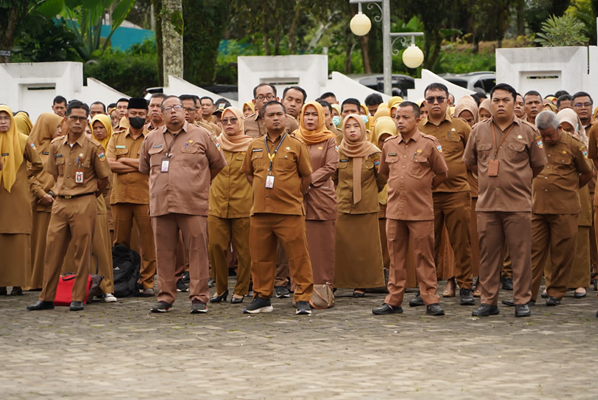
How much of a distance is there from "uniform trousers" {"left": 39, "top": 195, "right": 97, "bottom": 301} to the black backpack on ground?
0.98 meters

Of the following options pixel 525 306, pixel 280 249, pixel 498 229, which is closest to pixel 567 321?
pixel 525 306

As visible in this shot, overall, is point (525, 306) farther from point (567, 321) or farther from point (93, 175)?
point (93, 175)

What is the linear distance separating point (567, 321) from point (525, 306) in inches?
17.2

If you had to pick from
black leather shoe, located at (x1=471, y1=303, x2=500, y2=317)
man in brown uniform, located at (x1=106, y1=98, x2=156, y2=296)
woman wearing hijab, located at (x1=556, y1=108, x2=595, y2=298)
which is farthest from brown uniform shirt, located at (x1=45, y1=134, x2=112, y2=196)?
woman wearing hijab, located at (x1=556, y1=108, x2=595, y2=298)

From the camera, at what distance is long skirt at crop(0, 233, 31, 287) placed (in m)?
12.1

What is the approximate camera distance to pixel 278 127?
34.4 feet

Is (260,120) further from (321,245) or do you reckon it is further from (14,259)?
(14,259)

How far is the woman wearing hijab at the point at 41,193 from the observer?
12.3 metres

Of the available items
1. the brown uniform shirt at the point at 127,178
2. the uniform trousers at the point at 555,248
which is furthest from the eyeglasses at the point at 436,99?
the brown uniform shirt at the point at 127,178

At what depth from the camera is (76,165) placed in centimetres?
1098

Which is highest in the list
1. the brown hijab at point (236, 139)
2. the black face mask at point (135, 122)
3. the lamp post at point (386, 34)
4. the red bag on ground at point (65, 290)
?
the lamp post at point (386, 34)

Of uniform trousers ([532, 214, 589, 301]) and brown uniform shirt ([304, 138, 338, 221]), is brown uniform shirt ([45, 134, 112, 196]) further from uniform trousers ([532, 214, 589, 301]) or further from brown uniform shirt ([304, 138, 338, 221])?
uniform trousers ([532, 214, 589, 301])

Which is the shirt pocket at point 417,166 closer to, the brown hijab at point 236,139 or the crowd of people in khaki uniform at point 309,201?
the crowd of people in khaki uniform at point 309,201

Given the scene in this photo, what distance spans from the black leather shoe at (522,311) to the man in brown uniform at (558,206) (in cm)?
77
